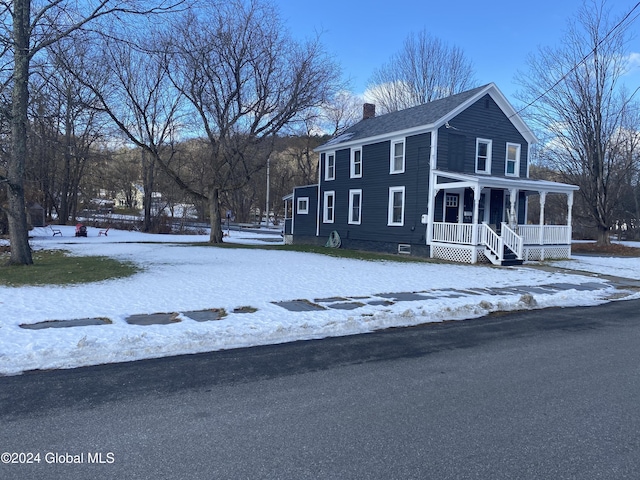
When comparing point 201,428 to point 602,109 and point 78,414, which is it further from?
point 602,109

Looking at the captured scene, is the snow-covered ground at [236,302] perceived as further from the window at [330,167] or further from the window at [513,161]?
the window at [330,167]

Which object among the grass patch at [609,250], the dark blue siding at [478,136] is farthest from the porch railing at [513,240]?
the grass patch at [609,250]

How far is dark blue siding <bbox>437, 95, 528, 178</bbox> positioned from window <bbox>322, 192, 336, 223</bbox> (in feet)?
25.4

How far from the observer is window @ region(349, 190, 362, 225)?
24.1m

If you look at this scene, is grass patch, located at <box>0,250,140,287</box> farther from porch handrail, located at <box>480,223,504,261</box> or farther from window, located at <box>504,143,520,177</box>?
window, located at <box>504,143,520,177</box>

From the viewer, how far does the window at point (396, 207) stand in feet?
69.9

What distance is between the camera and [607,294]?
37.3ft

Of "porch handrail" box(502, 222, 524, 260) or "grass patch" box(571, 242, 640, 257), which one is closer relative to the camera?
"porch handrail" box(502, 222, 524, 260)

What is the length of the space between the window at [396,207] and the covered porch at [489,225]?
1.80 metres

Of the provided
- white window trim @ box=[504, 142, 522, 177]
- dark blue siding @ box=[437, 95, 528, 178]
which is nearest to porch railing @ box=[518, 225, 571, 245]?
dark blue siding @ box=[437, 95, 528, 178]

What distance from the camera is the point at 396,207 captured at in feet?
71.4

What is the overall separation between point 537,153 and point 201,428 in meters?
35.7

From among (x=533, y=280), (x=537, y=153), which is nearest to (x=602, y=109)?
(x=537, y=153)

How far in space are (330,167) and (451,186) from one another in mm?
9426
